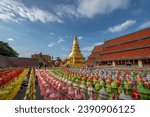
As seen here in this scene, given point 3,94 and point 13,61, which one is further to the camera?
point 13,61

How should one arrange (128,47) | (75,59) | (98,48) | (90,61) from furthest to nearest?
(75,59) → (98,48) → (90,61) → (128,47)

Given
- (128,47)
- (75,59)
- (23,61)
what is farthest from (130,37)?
(23,61)

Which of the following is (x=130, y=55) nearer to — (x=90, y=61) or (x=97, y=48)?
(x=90, y=61)

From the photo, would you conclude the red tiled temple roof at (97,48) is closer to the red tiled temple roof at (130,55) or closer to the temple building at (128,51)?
the temple building at (128,51)

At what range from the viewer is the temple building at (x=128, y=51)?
30.0 m

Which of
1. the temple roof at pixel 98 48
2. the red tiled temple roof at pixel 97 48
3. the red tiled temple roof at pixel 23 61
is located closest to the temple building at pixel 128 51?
the temple roof at pixel 98 48

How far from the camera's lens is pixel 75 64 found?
166 feet

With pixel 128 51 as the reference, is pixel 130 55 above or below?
below

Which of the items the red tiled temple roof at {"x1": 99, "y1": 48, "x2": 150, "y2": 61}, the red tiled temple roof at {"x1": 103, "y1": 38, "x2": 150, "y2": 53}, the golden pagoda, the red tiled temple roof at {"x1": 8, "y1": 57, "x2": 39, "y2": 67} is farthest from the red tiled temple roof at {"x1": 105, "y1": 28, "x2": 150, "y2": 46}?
the red tiled temple roof at {"x1": 8, "y1": 57, "x2": 39, "y2": 67}

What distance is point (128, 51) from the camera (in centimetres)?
3475

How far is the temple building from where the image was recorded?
1180 inches

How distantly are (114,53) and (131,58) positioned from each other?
311 inches

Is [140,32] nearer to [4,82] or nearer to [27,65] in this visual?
Result: [4,82]

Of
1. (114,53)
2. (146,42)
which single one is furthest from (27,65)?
(146,42)
